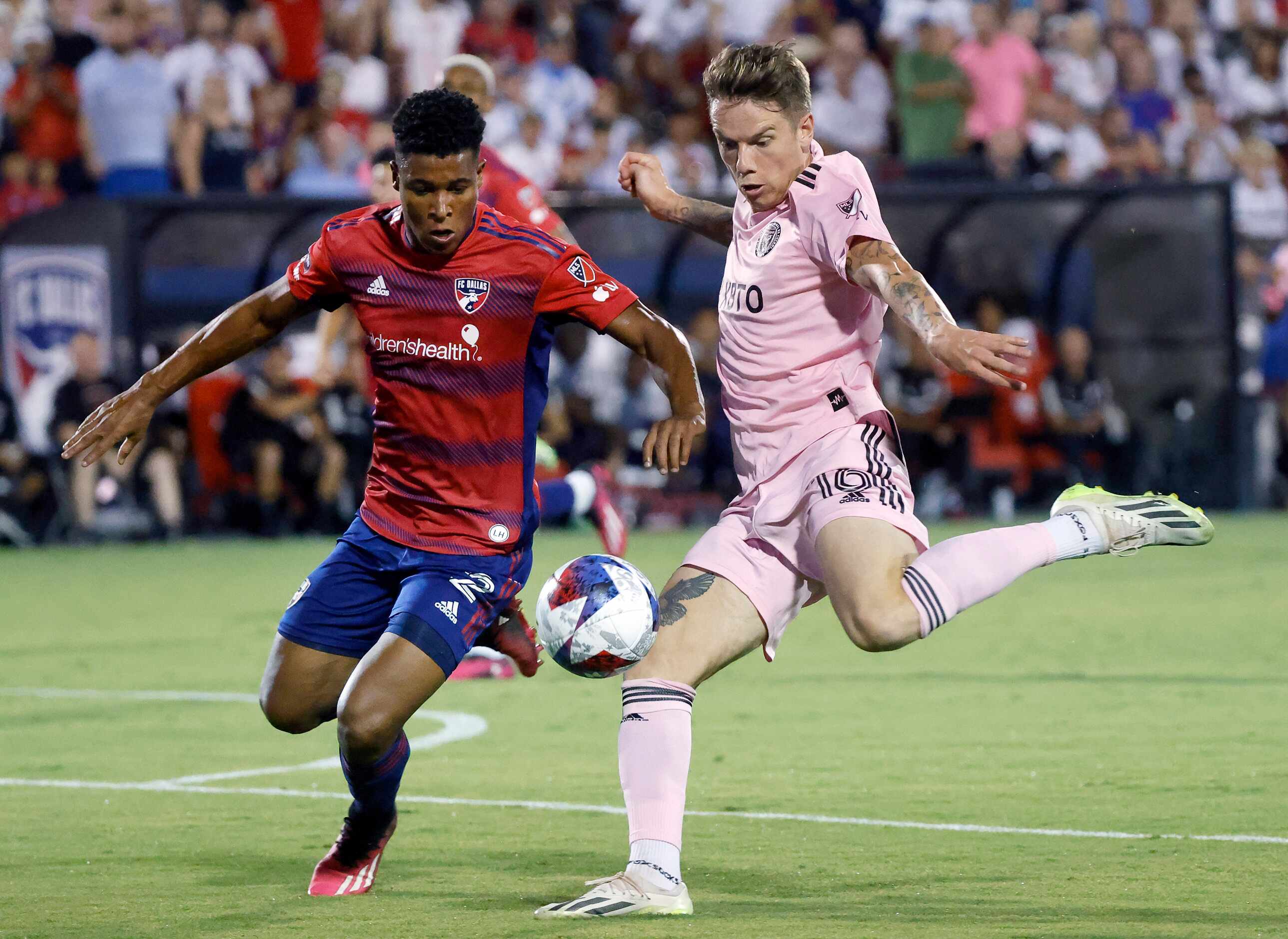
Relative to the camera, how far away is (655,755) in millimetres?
5383

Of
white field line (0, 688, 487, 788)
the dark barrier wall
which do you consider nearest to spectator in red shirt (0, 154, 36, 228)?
the dark barrier wall

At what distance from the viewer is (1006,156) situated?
62.0ft

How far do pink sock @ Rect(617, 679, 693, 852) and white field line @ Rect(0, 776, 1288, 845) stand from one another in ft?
4.09

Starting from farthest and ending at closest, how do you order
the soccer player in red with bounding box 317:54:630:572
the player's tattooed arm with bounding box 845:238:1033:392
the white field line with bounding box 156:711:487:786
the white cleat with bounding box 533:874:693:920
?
the soccer player in red with bounding box 317:54:630:572, the white field line with bounding box 156:711:487:786, the white cleat with bounding box 533:874:693:920, the player's tattooed arm with bounding box 845:238:1033:392

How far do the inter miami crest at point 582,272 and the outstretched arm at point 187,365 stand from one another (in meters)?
0.73

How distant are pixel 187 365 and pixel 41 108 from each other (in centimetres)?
1277

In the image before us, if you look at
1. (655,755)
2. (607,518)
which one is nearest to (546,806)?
(655,755)

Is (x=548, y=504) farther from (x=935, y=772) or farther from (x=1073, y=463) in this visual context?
(x=1073, y=463)

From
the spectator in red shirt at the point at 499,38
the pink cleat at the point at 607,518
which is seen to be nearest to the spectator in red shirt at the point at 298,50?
the spectator in red shirt at the point at 499,38

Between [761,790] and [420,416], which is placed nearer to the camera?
[420,416]

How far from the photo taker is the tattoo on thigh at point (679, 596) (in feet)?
18.4

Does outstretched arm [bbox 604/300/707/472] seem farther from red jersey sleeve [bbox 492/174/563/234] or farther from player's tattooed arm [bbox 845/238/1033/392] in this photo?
red jersey sleeve [bbox 492/174/563/234]

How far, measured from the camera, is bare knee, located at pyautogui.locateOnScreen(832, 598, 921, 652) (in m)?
5.43

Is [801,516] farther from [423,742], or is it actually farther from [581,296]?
[423,742]
